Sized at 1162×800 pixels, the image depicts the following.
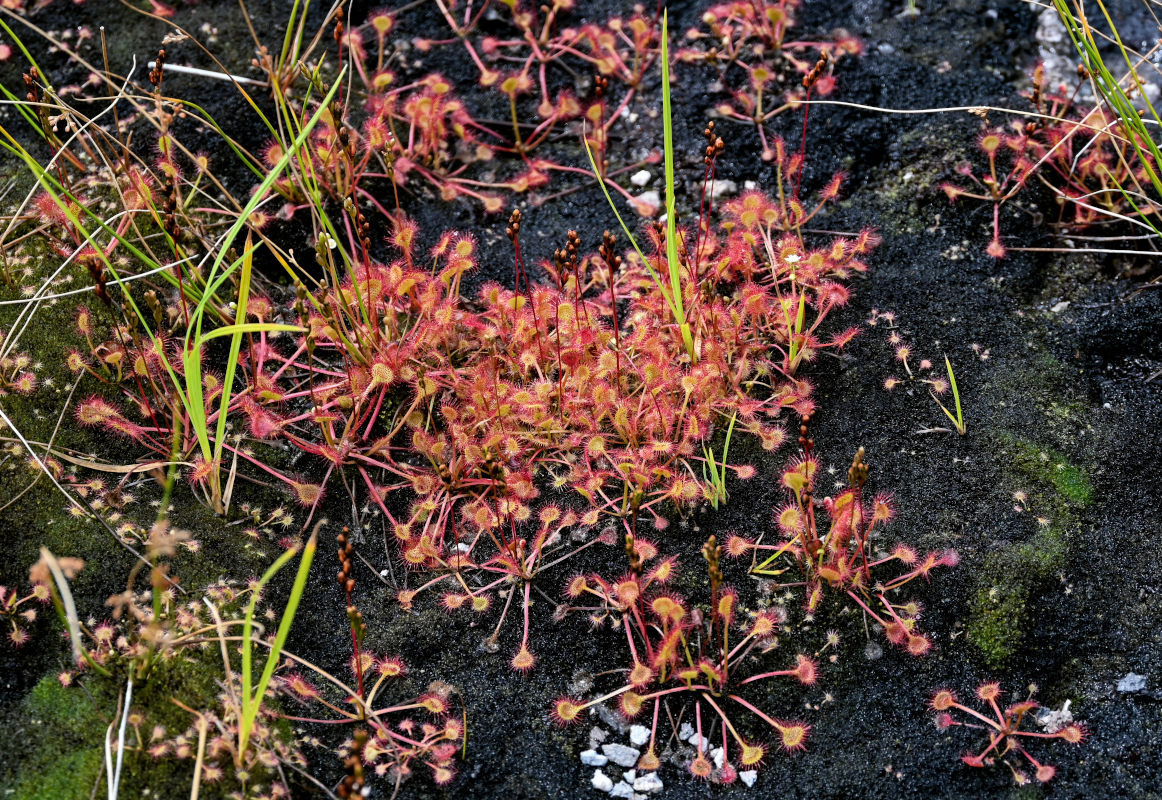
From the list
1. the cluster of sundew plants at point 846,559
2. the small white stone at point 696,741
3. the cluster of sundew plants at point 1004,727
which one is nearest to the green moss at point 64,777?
the small white stone at point 696,741

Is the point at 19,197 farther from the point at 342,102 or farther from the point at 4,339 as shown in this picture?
the point at 342,102

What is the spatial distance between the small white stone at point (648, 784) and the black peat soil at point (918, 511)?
2 cm

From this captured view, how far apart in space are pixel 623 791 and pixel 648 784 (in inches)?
2.3

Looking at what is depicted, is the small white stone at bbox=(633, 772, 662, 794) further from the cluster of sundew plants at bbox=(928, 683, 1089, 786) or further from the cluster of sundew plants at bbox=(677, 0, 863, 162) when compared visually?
the cluster of sundew plants at bbox=(677, 0, 863, 162)

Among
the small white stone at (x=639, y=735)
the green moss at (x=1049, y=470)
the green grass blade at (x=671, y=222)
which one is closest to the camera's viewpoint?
the small white stone at (x=639, y=735)

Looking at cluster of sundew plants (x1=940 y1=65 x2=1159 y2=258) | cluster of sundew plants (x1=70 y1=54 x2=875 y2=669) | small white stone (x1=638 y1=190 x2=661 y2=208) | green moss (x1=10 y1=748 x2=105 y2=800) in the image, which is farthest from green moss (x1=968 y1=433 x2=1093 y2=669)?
green moss (x1=10 y1=748 x2=105 y2=800)

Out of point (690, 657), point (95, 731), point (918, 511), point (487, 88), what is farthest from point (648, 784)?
point (487, 88)

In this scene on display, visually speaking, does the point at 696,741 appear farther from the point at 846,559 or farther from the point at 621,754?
the point at 846,559

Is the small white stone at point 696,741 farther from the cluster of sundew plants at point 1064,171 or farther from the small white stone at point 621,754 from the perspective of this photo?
the cluster of sundew plants at point 1064,171

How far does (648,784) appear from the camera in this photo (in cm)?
221

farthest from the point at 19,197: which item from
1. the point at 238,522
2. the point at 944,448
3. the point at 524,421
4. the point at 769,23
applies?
the point at 944,448

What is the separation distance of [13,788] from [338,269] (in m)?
1.68

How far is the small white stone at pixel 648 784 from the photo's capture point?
7.23 feet

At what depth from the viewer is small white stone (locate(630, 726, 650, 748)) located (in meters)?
2.28
